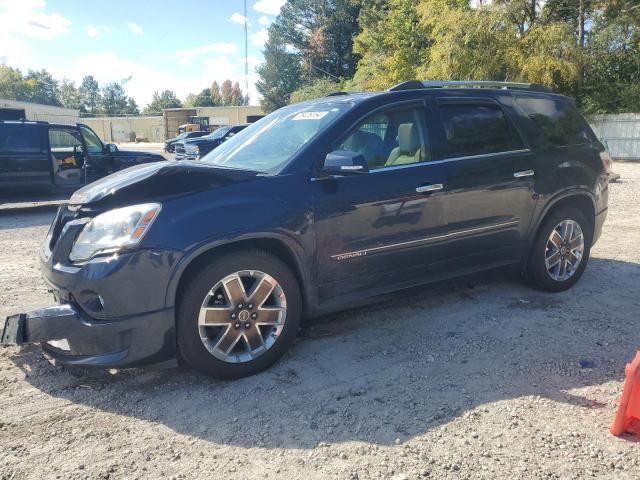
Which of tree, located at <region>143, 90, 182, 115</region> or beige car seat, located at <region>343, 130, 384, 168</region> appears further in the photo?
tree, located at <region>143, 90, 182, 115</region>

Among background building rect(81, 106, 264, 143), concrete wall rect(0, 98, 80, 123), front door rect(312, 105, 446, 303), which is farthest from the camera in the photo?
background building rect(81, 106, 264, 143)

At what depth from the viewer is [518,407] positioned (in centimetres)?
299

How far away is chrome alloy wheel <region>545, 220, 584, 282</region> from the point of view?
4.84 metres

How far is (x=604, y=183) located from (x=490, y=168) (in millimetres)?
1689

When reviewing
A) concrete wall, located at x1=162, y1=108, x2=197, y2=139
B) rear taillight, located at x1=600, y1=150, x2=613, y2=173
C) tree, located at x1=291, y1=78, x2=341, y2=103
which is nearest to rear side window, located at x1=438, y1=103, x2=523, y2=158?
Answer: rear taillight, located at x1=600, y1=150, x2=613, y2=173

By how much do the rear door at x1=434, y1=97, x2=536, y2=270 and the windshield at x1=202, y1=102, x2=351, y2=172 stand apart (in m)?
0.96

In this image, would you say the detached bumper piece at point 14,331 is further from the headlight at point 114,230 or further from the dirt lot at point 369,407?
the headlight at point 114,230

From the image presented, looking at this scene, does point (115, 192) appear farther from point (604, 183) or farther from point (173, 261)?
point (604, 183)

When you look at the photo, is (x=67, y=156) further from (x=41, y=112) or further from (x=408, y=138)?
(x=41, y=112)

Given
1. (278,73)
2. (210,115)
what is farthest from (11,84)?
(278,73)

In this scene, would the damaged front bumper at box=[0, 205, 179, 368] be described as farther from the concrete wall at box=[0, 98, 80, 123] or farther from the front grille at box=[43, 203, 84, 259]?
the concrete wall at box=[0, 98, 80, 123]

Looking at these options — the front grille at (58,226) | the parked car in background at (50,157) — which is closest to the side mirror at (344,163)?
the front grille at (58,226)

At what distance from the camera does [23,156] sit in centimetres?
992

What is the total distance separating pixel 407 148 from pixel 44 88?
14462 centimetres
